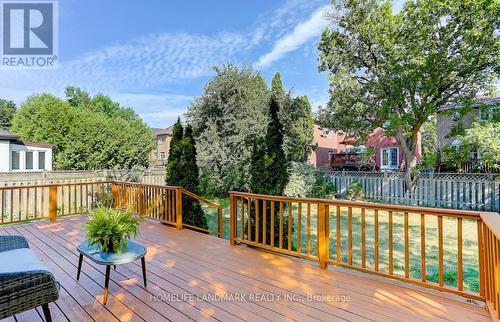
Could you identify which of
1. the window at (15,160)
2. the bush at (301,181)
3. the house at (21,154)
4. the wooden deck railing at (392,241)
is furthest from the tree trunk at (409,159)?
the window at (15,160)

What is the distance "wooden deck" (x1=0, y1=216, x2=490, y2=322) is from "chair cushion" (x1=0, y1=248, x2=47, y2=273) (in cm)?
49

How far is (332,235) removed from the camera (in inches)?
259

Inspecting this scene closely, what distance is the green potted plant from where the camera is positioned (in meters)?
2.61

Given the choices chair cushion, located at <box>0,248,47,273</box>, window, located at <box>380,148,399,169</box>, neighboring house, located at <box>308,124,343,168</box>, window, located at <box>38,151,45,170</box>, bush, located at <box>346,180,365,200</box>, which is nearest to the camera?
chair cushion, located at <box>0,248,47,273</box>

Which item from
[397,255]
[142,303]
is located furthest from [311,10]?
[142,303]

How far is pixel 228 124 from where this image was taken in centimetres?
1104

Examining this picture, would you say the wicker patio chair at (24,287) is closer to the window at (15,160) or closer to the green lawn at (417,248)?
the green lawn at (417,248)

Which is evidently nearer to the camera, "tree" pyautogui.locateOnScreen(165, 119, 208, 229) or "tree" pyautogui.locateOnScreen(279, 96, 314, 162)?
"tree" pyautogui.locateOnScreen(165, 119, 208, 229)

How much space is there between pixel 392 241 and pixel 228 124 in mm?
8667

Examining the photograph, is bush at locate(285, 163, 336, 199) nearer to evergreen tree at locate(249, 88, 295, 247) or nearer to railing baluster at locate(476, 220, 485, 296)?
evergreen tree at locate(249, 88, 295, 247)

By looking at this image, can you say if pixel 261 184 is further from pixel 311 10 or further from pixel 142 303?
pixel 311 10

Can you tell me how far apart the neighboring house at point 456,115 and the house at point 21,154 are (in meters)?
20.4

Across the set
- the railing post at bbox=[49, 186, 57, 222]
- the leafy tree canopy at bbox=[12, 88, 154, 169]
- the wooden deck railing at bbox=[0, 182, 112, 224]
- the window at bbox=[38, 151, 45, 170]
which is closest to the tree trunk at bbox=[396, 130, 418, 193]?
the wooden deck railing at bbox=[0, 182, 112, 224]

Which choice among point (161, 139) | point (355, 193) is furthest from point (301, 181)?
point (161, 139)
